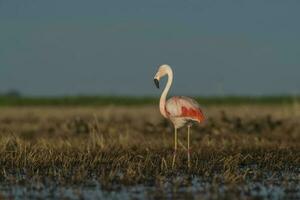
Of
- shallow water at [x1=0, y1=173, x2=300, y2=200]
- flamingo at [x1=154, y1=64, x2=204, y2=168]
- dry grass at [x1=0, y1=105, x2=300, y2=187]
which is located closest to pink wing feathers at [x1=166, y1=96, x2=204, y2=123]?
flamingo at [x1=154, y1=64, x2=204, y2=168]

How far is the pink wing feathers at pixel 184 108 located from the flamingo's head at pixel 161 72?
43 centimetres

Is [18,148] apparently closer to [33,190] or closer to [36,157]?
[36,157]

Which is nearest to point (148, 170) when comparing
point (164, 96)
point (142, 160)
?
point (142, 160)

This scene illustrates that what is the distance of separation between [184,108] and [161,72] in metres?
0.85

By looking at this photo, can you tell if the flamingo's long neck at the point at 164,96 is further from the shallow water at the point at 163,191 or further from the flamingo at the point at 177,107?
the shallow water at the point at 163,191

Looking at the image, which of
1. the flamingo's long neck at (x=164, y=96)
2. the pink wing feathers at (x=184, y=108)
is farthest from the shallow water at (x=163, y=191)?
the flamingo's long neck at (x=164, y=96)

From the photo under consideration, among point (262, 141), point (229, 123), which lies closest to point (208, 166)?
point (262, 141)

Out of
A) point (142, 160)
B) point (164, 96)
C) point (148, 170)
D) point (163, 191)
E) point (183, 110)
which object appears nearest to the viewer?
point (163, 191)

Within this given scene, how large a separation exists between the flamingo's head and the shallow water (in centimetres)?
347

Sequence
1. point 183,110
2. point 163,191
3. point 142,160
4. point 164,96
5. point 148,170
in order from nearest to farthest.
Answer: point 163,191, point 148,170, point 142,160, point 183,110, point 164,96

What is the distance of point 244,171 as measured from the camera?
11945 mm

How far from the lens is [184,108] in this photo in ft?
45.5

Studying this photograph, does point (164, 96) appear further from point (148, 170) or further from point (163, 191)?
point (163, 191)

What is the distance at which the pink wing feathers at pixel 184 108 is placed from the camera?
45.1ft
